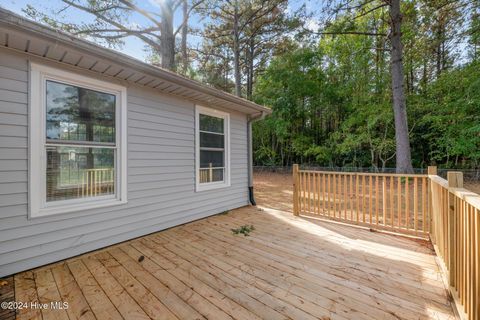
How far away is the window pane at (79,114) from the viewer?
98.7 inches

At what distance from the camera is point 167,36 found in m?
7.83

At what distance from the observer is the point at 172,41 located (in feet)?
26.0

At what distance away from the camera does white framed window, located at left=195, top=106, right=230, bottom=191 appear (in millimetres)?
4230

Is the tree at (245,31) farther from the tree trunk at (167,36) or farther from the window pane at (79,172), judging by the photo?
the window pane at (79,172)

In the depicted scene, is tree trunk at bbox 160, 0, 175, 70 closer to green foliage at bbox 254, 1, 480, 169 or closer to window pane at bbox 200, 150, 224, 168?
window pane at bbox 200, 150, 224, 168

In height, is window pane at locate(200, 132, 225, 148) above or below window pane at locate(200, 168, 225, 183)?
above

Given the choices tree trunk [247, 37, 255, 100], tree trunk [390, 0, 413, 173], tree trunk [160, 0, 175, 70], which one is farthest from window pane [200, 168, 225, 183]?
tree trunk [247, 37, 255, 100]

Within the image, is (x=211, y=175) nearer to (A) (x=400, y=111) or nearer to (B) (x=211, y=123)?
(B) (x=211, y=123)

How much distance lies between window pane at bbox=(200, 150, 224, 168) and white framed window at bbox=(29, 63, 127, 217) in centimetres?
158

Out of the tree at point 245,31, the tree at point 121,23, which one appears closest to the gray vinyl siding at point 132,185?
the tree at point 121,23

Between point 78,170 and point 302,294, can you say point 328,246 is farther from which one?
point 78,170

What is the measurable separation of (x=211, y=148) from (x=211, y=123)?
1.75 ft

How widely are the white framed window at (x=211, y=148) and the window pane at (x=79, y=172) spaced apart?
1.55 m

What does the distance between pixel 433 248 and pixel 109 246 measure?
427 centimetres
